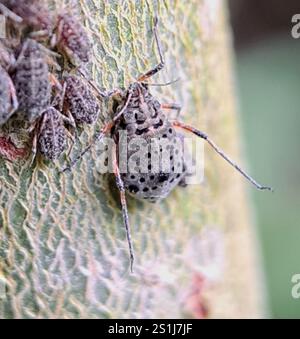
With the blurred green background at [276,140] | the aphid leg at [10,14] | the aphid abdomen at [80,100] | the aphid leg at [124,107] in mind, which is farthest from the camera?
the blurred green background at [276,140]

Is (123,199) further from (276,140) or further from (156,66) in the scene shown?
(276,140)

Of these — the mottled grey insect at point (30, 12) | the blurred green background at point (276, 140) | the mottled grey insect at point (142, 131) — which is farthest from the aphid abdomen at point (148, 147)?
the blurred green background at point (276, 140)

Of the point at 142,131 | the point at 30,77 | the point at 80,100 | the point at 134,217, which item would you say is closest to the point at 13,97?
the point at 30,77

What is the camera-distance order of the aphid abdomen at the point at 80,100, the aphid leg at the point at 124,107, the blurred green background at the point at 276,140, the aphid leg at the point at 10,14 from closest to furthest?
1. the aphid leg at the point at 10,14
2. the aphid abdomen at the point at 80,100
3. the aphid leg at the point at 124,107
4. the blurred green background at the point at 276,140

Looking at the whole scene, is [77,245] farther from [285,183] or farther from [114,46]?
[285,183]

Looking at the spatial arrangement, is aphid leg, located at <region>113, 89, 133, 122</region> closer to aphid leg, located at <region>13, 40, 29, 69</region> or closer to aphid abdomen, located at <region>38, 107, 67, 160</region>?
aphid abdomen, located at <region>38, 107, 67, 160</region>

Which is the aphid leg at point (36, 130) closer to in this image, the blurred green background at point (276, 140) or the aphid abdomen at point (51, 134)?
the aphid abdomen at point (51, 134)
